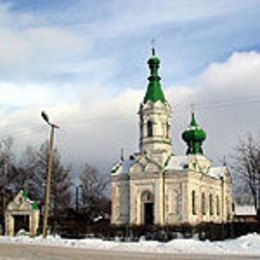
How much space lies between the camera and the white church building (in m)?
51.2

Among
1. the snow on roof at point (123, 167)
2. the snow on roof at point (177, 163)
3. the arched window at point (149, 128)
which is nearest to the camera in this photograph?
the snow on roof at point (177, 163)

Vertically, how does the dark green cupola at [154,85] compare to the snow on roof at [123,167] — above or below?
above

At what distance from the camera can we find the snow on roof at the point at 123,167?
54.6 metres

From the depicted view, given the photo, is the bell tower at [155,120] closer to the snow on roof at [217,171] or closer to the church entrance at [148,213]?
the church entrance at [148,213]

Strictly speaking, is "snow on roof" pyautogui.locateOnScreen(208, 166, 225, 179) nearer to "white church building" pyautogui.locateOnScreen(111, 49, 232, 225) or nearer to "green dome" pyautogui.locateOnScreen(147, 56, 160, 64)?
"white church building" pyautogui.locateOnScreen(111, 49, 232, 225)

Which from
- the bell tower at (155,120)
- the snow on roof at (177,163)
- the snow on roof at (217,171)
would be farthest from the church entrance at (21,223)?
the snow on roof at (217,171)

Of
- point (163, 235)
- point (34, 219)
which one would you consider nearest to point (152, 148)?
point (34, 219)

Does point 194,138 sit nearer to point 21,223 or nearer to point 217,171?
point 217,171

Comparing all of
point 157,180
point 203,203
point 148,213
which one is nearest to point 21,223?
point 148,213

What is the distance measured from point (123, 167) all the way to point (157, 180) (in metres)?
5.15

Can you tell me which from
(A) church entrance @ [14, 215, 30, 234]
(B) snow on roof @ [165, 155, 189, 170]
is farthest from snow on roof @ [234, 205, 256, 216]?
(A) church entrance @ [14, 215, 30, 234]

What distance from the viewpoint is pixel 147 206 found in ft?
173

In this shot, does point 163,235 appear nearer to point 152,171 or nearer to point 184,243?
point 184,243

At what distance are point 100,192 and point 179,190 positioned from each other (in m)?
27.7
